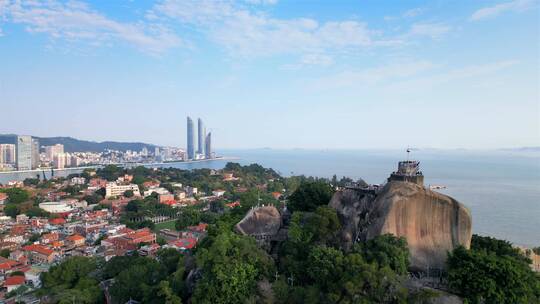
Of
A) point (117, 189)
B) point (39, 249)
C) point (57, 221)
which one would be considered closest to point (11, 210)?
point (57, 221)

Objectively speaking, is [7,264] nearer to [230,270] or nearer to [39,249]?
[39,249]

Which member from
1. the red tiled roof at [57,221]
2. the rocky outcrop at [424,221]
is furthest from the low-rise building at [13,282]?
the rocky outcrop at [424,221]

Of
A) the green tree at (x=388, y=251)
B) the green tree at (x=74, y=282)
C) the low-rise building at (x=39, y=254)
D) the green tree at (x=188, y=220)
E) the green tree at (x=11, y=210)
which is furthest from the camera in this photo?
the green tree at (x=11, y=210)

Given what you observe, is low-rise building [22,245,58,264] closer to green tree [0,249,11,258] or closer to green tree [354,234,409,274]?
green tree [0,249,11,258]

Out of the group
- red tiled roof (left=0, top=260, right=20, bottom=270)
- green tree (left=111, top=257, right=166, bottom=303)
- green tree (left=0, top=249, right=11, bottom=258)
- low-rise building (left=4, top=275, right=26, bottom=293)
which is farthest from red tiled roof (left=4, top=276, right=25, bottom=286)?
green tree (left=111, top=257, right=166, bottom=303)

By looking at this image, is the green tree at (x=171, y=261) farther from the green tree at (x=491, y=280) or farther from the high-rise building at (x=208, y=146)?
the high-rise building at (x=208, y=146)

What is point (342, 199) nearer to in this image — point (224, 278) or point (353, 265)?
point (353, 265)
